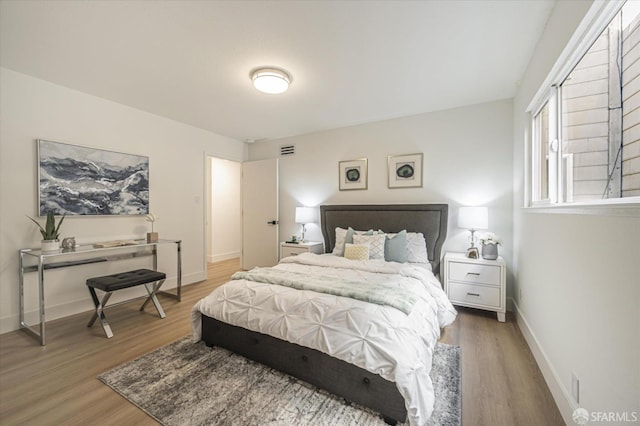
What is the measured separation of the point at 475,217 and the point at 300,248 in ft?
8.04

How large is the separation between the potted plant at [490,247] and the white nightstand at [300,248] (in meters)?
2.31

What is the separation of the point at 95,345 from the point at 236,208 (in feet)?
14.1

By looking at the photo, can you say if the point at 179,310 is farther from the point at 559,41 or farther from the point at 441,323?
the point at 559,41

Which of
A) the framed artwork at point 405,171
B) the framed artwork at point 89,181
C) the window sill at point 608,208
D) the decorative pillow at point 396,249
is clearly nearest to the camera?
the window sill at point 608,208

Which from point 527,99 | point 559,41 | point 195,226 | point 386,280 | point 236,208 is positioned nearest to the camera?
point 559,41

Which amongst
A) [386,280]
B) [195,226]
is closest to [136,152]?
[195,226]

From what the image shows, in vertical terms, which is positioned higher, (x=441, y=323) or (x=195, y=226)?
(x=195, y=226)

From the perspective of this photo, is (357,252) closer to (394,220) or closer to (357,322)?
(394,220)

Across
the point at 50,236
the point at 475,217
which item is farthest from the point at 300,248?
the point at 50,236

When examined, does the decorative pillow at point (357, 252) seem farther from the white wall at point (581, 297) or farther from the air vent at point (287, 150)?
the air vent at point (287, 150)

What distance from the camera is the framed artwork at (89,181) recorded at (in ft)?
8.93

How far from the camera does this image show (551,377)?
166cm

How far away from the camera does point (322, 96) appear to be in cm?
304

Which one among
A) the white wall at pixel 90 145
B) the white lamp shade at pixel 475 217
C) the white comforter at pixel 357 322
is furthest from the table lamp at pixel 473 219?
the white wall at pixel 90 145
